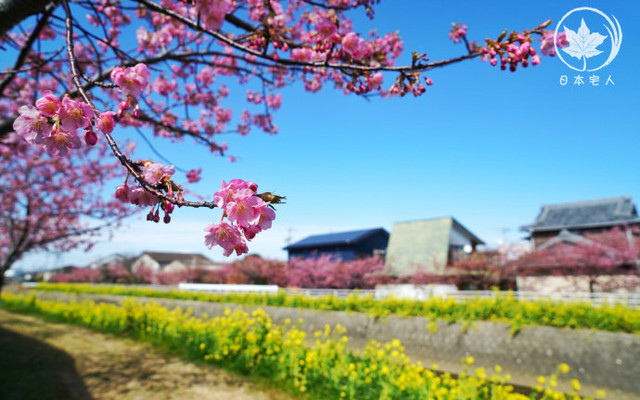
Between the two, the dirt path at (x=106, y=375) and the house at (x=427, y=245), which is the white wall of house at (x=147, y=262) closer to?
the house at (x=427, y=245)

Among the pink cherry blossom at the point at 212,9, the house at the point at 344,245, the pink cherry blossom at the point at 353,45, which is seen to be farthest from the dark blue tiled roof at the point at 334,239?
the pink cherry blossom at the point at 212,9

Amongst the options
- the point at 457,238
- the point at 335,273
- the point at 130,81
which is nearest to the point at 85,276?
the point at 335,273

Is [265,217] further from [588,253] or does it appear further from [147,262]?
[147,262]

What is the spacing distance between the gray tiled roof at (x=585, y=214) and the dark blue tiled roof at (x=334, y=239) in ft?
36.6

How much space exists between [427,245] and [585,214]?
9.41m

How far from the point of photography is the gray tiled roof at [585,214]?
18688mm

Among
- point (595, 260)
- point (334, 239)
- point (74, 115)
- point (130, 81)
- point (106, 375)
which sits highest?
point (334, 239)

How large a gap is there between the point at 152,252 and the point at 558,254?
5300 cm

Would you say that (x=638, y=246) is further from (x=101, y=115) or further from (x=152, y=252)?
(x=152, y=252)

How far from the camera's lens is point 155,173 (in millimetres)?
1447

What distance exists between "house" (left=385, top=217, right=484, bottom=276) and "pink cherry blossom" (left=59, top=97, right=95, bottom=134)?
773 inches

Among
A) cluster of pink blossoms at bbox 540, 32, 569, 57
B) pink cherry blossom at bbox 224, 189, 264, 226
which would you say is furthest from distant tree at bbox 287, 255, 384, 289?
pink cherry blossom at bbox 224, 189, 264, 226

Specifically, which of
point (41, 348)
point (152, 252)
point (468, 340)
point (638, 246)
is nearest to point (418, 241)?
point (638, 246)

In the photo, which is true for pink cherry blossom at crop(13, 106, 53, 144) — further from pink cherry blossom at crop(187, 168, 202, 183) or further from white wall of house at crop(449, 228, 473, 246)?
white wall of house at crop(449, 228, 473, 246)
